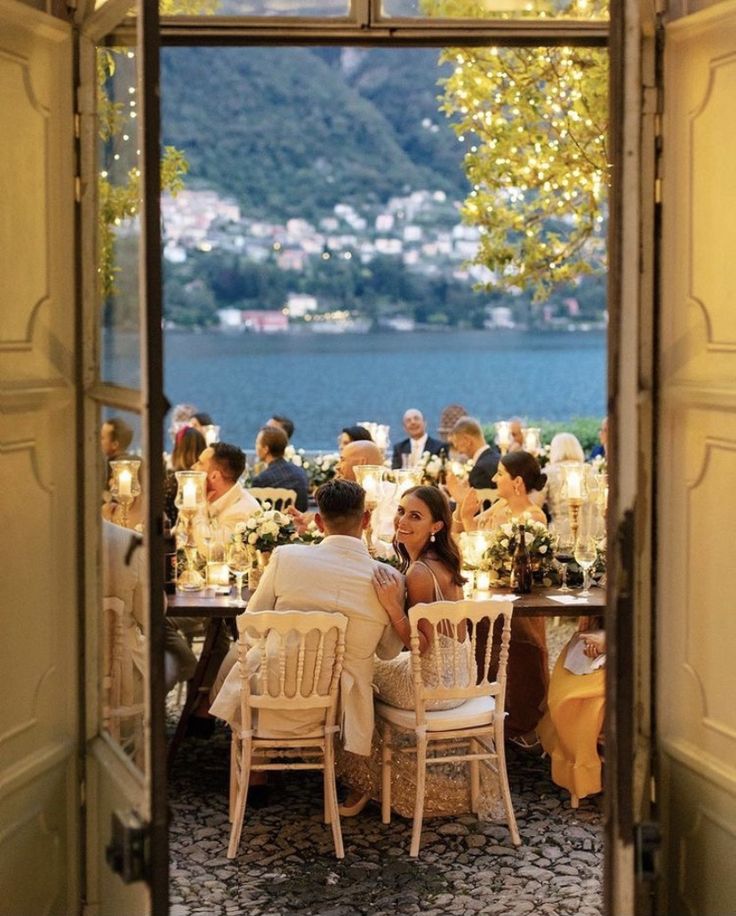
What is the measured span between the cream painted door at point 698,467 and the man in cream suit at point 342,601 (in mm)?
2025

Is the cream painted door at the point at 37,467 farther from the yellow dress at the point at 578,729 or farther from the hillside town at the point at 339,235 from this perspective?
the hillside town at the point at 339,235

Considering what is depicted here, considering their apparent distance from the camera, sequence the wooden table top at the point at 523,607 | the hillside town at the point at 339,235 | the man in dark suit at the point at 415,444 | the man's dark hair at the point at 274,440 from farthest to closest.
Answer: the hillside town at the point at 339,235, the man in dark suit at the point at 415,444, the man's dark hair at the point at 274,440, the wooden table top at the point at 523,607

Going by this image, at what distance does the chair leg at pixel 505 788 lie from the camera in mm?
5863

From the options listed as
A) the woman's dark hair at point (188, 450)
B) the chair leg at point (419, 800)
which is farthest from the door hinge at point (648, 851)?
the woman's dark hair at point (188, 450)

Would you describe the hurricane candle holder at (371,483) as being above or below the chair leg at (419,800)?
above

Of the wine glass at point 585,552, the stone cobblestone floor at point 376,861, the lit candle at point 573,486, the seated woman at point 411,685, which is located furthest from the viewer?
the lit candle at point 573,486

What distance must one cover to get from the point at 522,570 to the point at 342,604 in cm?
136

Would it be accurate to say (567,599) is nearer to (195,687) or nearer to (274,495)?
(195,687)

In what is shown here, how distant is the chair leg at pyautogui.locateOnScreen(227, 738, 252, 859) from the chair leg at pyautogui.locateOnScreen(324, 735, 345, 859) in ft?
1.02

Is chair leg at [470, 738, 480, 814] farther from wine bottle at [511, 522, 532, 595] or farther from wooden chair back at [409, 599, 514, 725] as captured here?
wine bottle at [511, 522, 532, 595]

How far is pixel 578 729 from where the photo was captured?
6.32 meters

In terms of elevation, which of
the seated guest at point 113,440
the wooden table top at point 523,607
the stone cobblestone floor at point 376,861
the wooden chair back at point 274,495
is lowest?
the stone cobblestone floor at point 376,861

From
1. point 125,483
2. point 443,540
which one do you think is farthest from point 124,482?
point 443,540

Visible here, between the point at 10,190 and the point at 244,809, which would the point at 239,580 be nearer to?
the point at 244,809
